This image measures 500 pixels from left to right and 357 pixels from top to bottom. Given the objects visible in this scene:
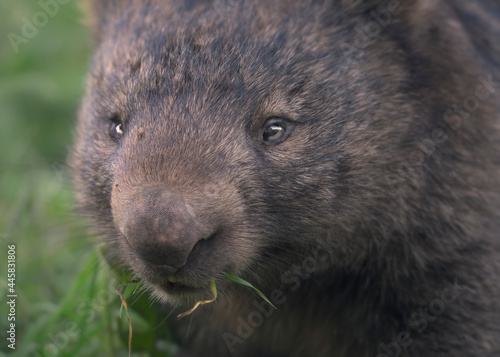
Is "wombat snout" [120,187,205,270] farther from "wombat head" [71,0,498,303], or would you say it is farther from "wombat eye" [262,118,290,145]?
"wombat eye" [262,118,290,145]

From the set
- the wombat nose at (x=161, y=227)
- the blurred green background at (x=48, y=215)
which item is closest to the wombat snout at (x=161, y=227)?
the wombat nose at (x=161, y=227)

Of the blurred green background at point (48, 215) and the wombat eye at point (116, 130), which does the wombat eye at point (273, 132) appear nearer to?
the wombat eye at point (116, 130)

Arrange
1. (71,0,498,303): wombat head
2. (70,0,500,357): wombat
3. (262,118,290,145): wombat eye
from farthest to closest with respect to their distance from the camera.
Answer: (262,118,290,145): wombat eye
(70,0,500,357): wombat
(71,0,498,303): wombat head

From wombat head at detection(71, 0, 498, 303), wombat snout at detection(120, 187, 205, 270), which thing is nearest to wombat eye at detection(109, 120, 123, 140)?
wombat head at detection(71, 0, 498, 303)

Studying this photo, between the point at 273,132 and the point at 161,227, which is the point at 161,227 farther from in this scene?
the point at 273,132

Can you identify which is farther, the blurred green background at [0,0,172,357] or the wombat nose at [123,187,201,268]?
the blurred green background at [0,0,172,357]

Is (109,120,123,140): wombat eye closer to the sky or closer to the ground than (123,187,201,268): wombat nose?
closer to the sky

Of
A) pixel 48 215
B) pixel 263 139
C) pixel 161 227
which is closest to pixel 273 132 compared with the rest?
pixel 263 139
